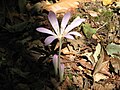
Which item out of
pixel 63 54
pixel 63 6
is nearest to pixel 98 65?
pixel 63 54

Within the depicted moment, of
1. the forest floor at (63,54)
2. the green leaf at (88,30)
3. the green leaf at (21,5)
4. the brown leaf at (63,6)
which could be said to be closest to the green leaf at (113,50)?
the forest floor at (63,54)

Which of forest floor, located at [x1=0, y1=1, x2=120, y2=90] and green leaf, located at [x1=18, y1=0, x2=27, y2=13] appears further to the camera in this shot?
green leaf, located at [x1=18, y1=0, x2=27, y2=13]

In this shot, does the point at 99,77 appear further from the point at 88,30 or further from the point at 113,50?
the point at 88,30

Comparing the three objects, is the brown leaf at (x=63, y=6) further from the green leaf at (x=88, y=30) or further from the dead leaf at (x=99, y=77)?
the dead leaf at (x=99, y=77)

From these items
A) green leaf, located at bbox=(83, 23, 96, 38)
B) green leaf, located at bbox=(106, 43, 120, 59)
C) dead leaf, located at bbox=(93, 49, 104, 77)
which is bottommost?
dead leaf, located at bbox=(93, 49, 104, 77)

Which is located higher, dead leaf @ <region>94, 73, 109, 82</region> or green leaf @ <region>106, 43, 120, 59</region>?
green leaf @ <region>106, 43, 120, 59</region>

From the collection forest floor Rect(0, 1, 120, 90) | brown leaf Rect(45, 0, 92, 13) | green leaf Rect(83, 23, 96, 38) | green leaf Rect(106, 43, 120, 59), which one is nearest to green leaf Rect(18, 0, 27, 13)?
forest floor Rect(0, 1, 120, 90)

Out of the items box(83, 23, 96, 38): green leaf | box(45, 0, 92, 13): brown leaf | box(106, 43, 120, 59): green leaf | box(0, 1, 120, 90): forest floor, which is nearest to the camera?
box(0, 1, 120, 90): forest floor

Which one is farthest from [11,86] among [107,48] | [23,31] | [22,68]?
[107,48]

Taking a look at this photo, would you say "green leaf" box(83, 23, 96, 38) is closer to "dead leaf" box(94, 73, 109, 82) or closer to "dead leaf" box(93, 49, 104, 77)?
"dead leaf" box(93, 49, 104, 77)
